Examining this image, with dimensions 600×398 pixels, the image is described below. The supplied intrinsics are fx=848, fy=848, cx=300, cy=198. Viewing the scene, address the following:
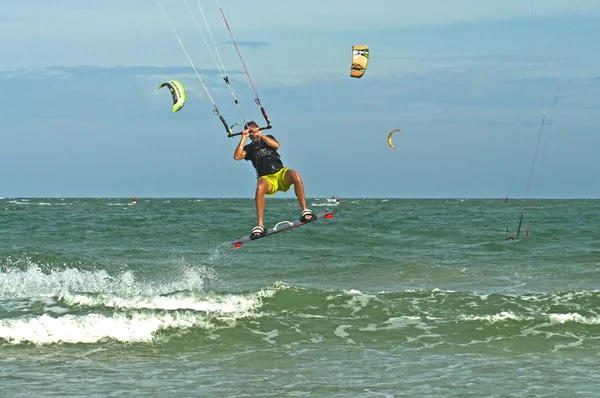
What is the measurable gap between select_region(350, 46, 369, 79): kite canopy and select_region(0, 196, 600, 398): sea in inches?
169

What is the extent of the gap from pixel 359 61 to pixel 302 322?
539cm

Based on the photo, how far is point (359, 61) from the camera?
54.1 feet

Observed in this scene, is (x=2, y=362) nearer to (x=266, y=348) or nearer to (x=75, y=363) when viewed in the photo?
(x=75, y=363)

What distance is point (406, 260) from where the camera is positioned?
23.4 m

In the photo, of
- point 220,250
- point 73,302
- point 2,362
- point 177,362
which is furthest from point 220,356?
point 220,250

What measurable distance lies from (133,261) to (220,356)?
505 inches

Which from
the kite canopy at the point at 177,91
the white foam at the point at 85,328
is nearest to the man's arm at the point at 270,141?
the kite canopy at the point at 177,91

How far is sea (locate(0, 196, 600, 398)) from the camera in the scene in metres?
10.0

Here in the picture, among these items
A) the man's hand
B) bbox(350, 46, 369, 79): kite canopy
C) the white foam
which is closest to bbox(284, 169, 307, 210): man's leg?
the man's hand

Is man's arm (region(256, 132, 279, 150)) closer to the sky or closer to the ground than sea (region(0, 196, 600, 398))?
closer to the sky

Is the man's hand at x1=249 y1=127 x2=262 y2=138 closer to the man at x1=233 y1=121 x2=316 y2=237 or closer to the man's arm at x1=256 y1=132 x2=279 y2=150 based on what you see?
the man's arm at x1=256 y1=132 x2=279 y2=150

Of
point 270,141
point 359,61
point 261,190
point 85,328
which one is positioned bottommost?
point 85,328

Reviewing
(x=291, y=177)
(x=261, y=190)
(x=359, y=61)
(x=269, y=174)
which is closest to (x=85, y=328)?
(x=261, y=190)

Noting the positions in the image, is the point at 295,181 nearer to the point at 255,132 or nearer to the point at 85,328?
the point at 255,132
